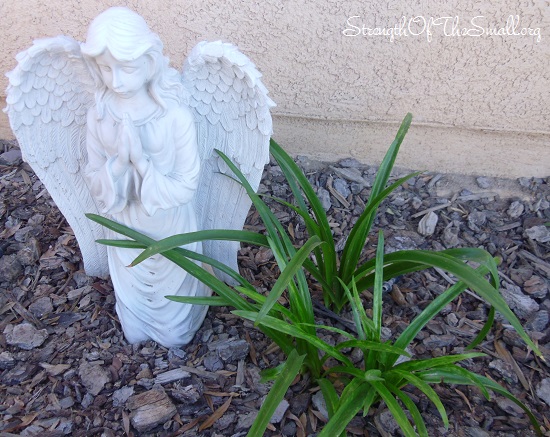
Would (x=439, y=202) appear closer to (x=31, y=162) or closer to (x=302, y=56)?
(x=302, y=56)

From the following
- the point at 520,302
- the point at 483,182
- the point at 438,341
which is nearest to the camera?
the point at 438,341

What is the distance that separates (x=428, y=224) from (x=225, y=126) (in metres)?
1.16

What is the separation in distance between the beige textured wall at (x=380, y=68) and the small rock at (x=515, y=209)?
28 cm

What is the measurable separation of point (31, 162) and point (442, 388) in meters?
1.63

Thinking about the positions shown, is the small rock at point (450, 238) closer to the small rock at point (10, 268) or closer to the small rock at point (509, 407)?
the small rock at point (509, 407)

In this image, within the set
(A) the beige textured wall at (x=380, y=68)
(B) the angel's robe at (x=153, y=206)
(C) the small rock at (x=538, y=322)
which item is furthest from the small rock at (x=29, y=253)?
(C) the small rock at (x=538, y=322)

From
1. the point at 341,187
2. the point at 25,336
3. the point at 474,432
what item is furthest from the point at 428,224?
the point at 25,336

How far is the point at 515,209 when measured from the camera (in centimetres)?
266

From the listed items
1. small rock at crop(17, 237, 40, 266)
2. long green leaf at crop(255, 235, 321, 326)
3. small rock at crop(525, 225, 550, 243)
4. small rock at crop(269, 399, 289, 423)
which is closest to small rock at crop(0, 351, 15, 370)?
small rock at crop(17, 237, 40, 266)

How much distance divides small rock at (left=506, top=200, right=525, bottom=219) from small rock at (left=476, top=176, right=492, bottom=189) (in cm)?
18

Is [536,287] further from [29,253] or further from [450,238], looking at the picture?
[29,253]

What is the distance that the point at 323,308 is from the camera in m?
2.12

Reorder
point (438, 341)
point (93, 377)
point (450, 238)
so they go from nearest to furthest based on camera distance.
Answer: point (93, 377), point (438, 341), point (450, 238)

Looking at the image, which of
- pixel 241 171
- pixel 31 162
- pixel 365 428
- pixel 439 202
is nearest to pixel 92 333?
pixel 31 162
